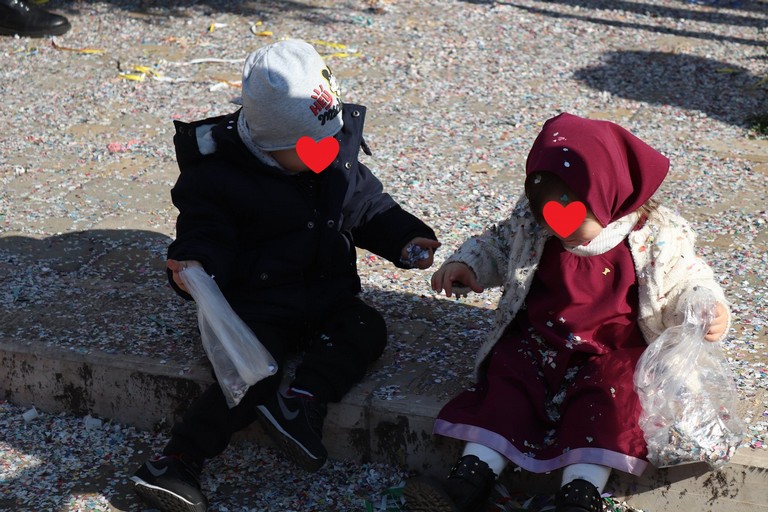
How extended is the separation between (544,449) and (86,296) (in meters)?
1.94

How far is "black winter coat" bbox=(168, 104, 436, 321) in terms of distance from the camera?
9.97 feet

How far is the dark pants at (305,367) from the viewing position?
9.53 ft

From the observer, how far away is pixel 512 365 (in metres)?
2.84

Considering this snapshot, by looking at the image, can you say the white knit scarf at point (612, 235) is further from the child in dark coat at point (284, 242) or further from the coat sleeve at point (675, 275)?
the child in dark coat at point (284, 242)

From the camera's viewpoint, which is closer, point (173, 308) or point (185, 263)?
point (185, 263)

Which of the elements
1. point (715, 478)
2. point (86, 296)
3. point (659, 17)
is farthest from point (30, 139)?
point (659, 17)

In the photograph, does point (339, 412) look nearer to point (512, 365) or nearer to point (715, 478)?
point (512, 365)

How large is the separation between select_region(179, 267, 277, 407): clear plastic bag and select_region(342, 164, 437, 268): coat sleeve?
21.8 inches

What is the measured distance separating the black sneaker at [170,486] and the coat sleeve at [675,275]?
4.83 feet

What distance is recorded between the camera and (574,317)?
110 inches

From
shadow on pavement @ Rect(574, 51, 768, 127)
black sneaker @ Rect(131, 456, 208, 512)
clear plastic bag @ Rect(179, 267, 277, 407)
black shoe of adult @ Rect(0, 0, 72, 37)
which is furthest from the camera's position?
black shoe of adult @ Rect(0, 0, 72, 37)

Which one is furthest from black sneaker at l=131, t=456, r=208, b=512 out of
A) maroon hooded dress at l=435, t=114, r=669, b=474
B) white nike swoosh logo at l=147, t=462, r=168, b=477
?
maroon hooded dress at l=435, t=114, r=669, b=474

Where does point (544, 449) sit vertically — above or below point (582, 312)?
below

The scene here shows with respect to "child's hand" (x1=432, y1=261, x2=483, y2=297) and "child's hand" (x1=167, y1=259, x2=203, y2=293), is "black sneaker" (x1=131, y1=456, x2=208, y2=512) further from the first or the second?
"child's hand" (x1=432, y1=261, x2=483, y2=297)
